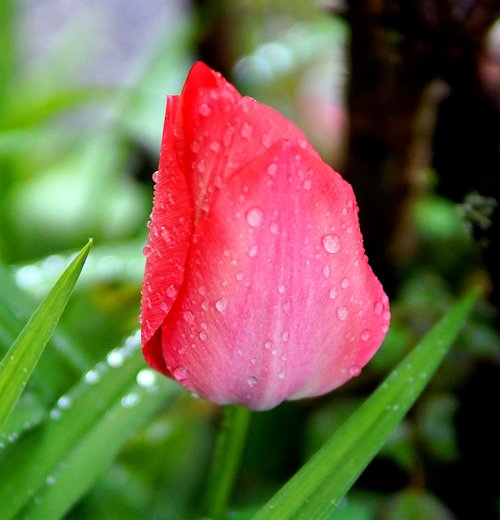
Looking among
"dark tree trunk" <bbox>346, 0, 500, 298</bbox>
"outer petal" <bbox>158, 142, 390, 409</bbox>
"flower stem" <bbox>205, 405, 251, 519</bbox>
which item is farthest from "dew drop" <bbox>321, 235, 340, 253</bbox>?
"dark tree trunk" <bbox>346, 0, 500, 298</bbox>

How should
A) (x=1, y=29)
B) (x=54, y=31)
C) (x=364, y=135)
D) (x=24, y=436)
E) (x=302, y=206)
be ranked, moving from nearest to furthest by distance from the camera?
(x=302, y=206)
(x=24, y=436)
(x=364, y=135)
(x=1, y=29)
(x=54, y=31)

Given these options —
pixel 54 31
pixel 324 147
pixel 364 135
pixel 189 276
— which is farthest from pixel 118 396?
pixel 54 31

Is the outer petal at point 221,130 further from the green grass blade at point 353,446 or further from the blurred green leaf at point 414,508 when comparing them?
the blurred green leaf at point 414,508

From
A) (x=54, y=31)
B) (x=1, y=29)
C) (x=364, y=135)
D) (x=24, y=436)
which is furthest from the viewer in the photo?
(x=54, y=31)

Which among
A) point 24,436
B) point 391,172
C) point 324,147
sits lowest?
point 324,147

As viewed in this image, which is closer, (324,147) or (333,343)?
(333,343)

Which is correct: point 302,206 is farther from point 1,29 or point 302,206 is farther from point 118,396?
point 1,29

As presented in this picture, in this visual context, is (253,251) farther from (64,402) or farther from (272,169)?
(64,402)

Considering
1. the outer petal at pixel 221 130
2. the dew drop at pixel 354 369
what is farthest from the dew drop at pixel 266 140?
the dew drop at pixel 354 369
